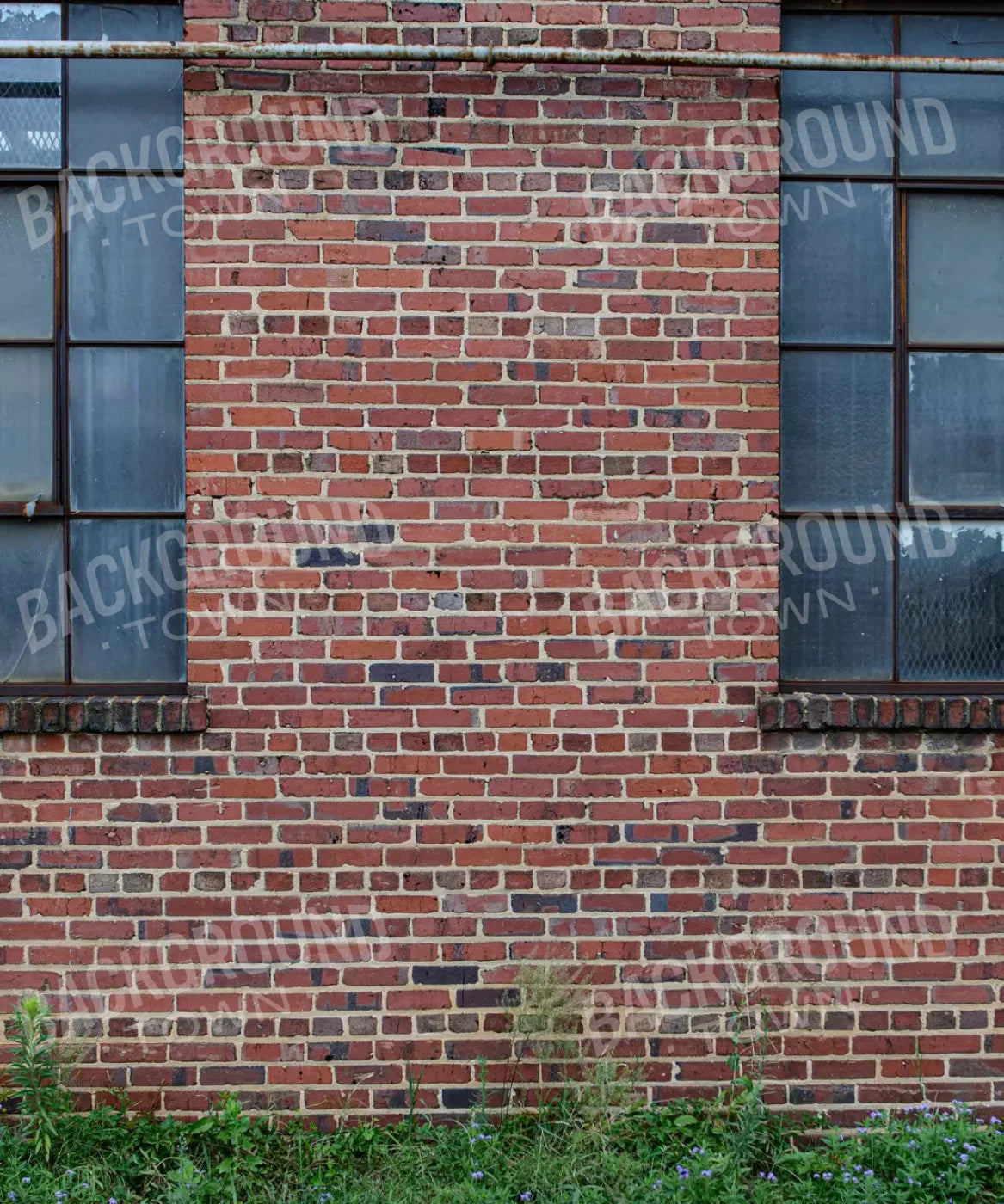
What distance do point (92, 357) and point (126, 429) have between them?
0.91 ft

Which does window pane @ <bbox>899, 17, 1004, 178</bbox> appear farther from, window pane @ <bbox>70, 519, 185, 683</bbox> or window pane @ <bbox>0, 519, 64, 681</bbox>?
window pane @ <bbox>0, 519, 64, 681</bbox>

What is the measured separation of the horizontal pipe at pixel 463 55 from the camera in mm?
2990

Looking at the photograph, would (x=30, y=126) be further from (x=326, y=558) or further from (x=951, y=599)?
(x=951, y=599)

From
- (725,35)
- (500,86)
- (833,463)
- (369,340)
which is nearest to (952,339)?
(833,463)

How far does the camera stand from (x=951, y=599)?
3.38 meters

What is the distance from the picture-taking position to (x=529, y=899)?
3.12m

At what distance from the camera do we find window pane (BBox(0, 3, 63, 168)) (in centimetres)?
330

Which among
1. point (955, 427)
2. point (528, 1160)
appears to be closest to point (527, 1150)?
point (528, 1160)

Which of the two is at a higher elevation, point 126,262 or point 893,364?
point 126,262

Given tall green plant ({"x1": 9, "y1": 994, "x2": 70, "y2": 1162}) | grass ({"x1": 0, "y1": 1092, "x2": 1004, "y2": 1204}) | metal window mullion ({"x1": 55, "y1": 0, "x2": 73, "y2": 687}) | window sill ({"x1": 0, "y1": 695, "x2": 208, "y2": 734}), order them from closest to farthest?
grass ({"x1": 0, "y1": 1092, "x2": 1004, "y2": 1204}) < tall green plant ({"x1": 9, "y1": 994, "x2": 70, "y2": 1162}) < window sill ({"x1": 0, "y1": 695, "x2": 208, "y2": 734}) < metal window mullion ({"x1": 55, "y1": 0, "x2": 73, "y2": 687})

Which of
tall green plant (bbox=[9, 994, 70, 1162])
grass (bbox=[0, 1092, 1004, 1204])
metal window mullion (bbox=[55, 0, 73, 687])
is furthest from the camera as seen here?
metal window mullion (bbox=[55, 0, 73, 687])

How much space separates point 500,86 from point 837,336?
1.43 metres

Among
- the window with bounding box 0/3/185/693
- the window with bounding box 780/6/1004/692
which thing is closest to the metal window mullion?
the window with bounding box 0/3/185/693

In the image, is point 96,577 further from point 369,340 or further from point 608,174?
point 608,174
